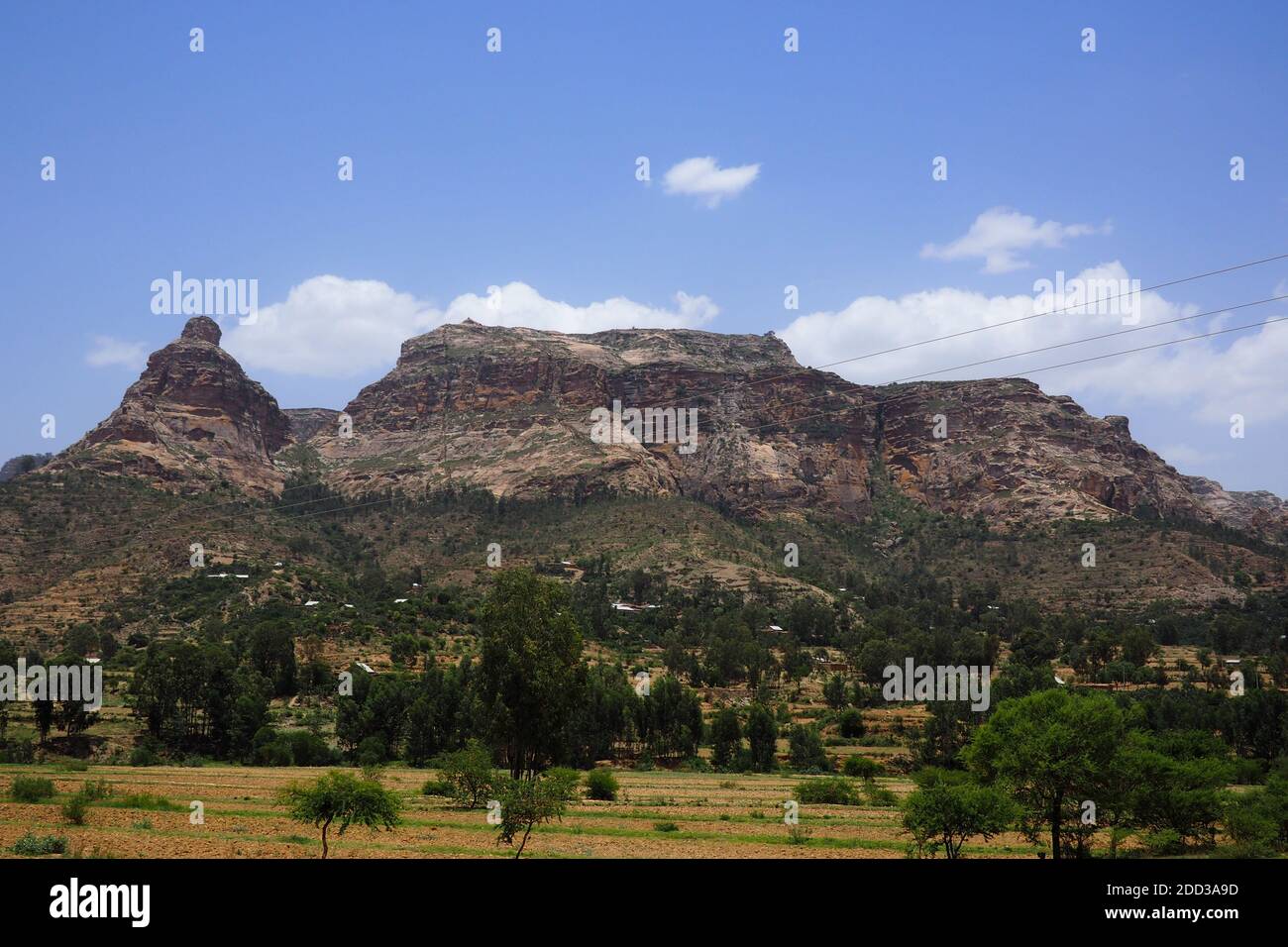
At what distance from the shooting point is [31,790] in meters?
31.5

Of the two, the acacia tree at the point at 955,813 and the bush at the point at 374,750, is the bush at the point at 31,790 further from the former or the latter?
the acacia tree at the point at 955,813

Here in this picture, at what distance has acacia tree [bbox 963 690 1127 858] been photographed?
961 inches

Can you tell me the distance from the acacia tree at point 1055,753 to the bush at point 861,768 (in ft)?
96.9

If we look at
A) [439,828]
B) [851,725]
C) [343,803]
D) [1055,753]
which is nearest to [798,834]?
[1055,753]

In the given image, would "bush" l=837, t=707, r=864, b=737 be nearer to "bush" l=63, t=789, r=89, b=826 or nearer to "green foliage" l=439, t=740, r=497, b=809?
"green foliage" l=439, t=740, r=497, b=809

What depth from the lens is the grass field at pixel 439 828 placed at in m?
23.3

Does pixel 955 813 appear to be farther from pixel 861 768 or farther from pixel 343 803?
pixel 861 768

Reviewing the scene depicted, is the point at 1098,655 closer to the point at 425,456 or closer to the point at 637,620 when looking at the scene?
the point at 637,620

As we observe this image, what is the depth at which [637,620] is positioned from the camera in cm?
10612

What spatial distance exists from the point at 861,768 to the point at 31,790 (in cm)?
4214

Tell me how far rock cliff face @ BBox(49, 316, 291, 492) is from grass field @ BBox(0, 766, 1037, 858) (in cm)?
11981

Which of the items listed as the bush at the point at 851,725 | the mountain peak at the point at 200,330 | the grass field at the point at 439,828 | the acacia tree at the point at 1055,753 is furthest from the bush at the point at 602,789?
the mountain peak at the point at 200,330
